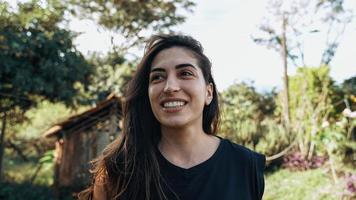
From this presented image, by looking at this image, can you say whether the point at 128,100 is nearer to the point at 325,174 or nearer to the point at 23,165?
the point at 325,174

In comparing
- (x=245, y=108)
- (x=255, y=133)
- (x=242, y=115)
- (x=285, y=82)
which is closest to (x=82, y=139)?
(x=255, y=133)

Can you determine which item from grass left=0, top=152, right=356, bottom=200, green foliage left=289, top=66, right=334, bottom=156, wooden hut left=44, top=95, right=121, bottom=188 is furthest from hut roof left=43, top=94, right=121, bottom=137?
green foliage left=289, top=66, right=334, bottom=156

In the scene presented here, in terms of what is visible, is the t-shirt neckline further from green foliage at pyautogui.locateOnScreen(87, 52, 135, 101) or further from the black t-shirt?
green foliage at pyautogui.locateOnScreen(87, 52, 135, 101)

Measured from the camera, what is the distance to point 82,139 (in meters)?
9.35

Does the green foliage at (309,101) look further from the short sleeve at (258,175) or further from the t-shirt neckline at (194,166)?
the t-shirt neckline at (194,166)

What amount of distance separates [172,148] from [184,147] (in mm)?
45

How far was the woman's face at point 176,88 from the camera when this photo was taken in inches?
58.5

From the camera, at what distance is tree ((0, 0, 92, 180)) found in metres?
7.02

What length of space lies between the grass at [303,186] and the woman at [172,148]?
500 centimetres

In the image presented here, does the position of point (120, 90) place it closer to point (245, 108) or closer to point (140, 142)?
point (245, 108)

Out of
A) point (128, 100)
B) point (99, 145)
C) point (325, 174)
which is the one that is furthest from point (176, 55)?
point (99, 145)

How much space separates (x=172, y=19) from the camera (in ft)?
41.8

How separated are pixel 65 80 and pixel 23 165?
555 cm

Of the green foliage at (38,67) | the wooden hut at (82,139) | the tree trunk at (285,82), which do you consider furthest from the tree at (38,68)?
the tree trunk at (285,82)
